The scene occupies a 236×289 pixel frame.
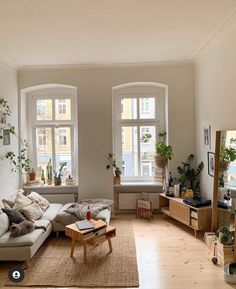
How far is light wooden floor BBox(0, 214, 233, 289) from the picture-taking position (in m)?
3.07

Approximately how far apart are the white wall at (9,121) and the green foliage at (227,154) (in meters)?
3.63

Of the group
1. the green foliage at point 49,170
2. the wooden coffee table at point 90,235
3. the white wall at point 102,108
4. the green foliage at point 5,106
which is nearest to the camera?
the wooden coffee table at point 90,235

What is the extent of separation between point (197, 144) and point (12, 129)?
11.8ft

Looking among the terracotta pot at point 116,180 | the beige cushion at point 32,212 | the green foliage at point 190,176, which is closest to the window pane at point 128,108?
the terracotta pot at point 116,180

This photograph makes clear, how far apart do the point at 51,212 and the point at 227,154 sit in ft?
9.83

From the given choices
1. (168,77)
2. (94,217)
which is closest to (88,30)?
(168,77)

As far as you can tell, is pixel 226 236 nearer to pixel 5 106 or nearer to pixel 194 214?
pixel 194 214

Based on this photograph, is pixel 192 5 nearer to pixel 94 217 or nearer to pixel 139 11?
pixel 139 11

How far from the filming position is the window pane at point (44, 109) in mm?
6023

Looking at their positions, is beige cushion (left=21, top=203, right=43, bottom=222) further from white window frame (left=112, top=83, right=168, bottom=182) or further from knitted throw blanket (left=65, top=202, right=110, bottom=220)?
Result: white window frame (left=112, top=83, right=168, bottom=182)

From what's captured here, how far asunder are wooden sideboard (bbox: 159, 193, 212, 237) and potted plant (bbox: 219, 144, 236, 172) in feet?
2.87

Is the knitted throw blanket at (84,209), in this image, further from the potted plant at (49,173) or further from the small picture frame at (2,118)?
the small picture frame at (2,118)

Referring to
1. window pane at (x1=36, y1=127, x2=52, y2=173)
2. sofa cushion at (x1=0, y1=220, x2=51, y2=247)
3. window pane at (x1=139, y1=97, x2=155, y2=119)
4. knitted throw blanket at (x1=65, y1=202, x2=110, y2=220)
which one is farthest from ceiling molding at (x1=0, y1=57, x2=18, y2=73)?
sofa cushion at (x1=0, y1=220, x2=51, y2=247)

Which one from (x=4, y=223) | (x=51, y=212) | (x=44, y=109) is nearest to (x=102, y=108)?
(x=44, y=109)
